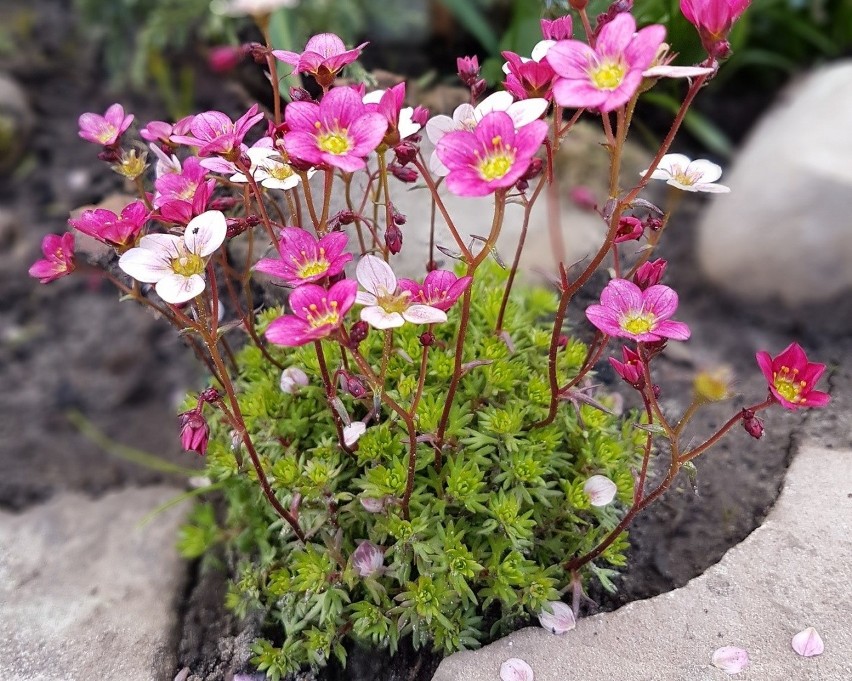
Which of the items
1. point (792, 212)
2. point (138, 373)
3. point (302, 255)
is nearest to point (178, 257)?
point (302, 255)

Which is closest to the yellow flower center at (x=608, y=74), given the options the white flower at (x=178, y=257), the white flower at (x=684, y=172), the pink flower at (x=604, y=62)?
the pink flower at (x=604, y=62)

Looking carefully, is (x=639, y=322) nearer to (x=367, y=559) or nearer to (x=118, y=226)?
(x=367, y=559)

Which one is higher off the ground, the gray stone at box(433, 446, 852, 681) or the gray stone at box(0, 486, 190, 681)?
the gray stone at box(433, 446, 852, 681)

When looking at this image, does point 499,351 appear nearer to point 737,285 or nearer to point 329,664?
point 329,664

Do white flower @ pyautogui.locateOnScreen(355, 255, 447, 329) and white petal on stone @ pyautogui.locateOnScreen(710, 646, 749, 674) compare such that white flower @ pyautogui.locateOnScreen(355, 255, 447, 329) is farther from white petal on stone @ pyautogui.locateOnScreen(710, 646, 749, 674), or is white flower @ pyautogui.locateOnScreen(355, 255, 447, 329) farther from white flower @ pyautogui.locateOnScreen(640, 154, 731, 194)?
white petal on stone @ pyautogui.locateOnScreen(710, 646, 749, 674)

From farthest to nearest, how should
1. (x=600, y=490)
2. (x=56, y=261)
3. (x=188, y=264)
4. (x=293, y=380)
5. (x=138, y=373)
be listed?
(x=138, y=373) < (x=293, y=380) < (x=600, y=490) < (x=56, y=261) < (x=188, y=264)

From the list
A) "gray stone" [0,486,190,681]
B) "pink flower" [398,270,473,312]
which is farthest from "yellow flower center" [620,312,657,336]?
"gray stone" [0,486,190,681]
